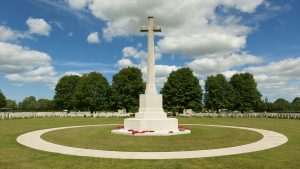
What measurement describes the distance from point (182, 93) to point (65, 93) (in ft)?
103

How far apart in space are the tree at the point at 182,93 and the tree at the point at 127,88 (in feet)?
18.3

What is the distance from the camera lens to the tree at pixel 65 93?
7094cm

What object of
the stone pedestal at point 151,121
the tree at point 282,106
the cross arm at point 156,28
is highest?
the cross arm at point 156,28

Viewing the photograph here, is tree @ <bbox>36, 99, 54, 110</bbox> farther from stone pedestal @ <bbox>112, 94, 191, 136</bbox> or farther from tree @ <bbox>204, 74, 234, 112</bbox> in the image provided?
stone pedestal @ <bbox>112, 94, 191, 136</bbox>

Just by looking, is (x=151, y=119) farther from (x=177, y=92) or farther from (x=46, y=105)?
(x=46, y=105)

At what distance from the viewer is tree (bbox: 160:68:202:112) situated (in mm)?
56125

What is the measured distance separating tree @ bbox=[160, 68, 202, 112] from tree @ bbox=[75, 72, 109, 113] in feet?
43.7

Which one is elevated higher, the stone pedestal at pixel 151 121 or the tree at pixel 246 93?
the tree at pixel 246 93

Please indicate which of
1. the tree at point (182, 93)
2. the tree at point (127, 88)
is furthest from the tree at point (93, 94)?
the tree at point (182, 93)

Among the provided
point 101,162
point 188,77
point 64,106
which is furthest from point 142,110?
point 64,106

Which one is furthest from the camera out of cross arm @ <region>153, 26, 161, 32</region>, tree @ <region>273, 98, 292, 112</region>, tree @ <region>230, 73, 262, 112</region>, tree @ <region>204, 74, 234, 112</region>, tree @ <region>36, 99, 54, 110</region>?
tree @ <region>36, 99, 54, 110</region>

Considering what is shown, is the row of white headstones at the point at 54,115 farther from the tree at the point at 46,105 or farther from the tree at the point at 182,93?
the tree at the point at 46,105

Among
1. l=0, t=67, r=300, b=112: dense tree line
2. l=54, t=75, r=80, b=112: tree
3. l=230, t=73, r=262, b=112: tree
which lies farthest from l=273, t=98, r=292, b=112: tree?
l=54, t=75, r=80, b=112: tree

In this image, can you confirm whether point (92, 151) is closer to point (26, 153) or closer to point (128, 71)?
point (26, 153)
